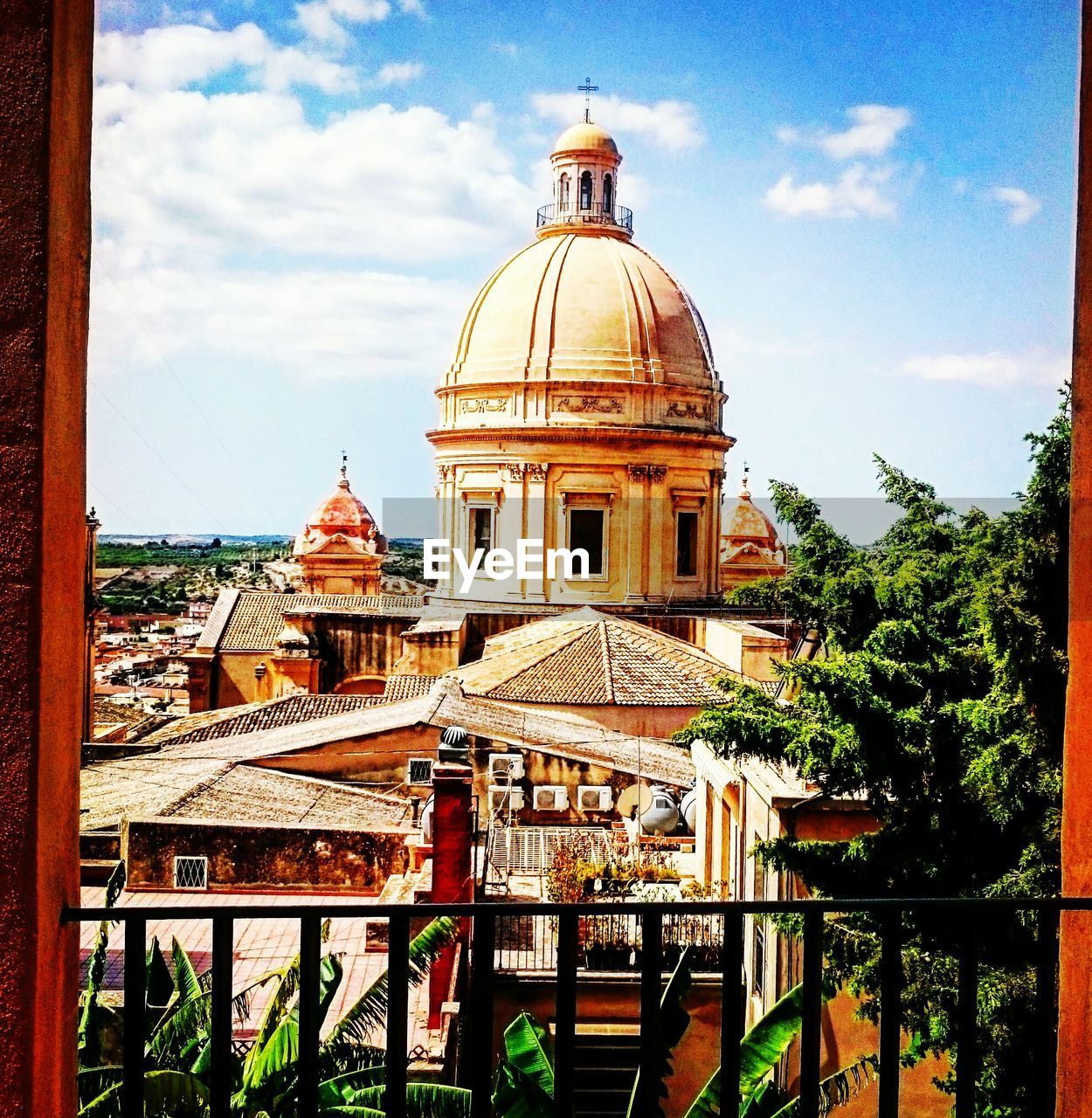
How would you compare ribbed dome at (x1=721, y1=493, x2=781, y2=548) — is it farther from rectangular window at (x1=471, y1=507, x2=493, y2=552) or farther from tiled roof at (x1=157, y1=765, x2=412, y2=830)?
tiled roof at (x1=157, y1=765, x2=412, y2=830)

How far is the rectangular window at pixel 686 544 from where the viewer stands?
28.2 m

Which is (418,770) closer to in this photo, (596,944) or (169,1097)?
(596,944)

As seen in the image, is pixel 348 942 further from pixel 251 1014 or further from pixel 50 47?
pixel 50 47

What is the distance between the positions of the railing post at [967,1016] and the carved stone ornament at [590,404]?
81.7 ft

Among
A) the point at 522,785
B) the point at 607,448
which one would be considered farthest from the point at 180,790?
the point at 607,448

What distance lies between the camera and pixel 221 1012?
7.97ft

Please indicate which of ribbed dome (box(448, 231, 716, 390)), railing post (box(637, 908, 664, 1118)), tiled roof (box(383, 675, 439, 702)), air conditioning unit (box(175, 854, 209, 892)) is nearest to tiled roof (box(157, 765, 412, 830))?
air conditioning unit (box(175, 854, 209, 892))

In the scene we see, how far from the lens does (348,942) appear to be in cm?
986

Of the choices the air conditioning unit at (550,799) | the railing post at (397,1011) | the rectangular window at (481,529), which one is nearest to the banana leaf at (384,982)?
the railing post at (397,1011)

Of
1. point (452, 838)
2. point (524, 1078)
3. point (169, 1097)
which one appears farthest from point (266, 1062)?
point (452, 838)

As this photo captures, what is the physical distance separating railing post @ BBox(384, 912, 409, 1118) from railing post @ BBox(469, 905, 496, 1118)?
155mm

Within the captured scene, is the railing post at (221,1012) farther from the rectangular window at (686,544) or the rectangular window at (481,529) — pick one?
the rectangular window at (481,529)

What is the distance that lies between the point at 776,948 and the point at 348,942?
3.25 metres

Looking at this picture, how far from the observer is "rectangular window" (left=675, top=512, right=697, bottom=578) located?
92.4ft
